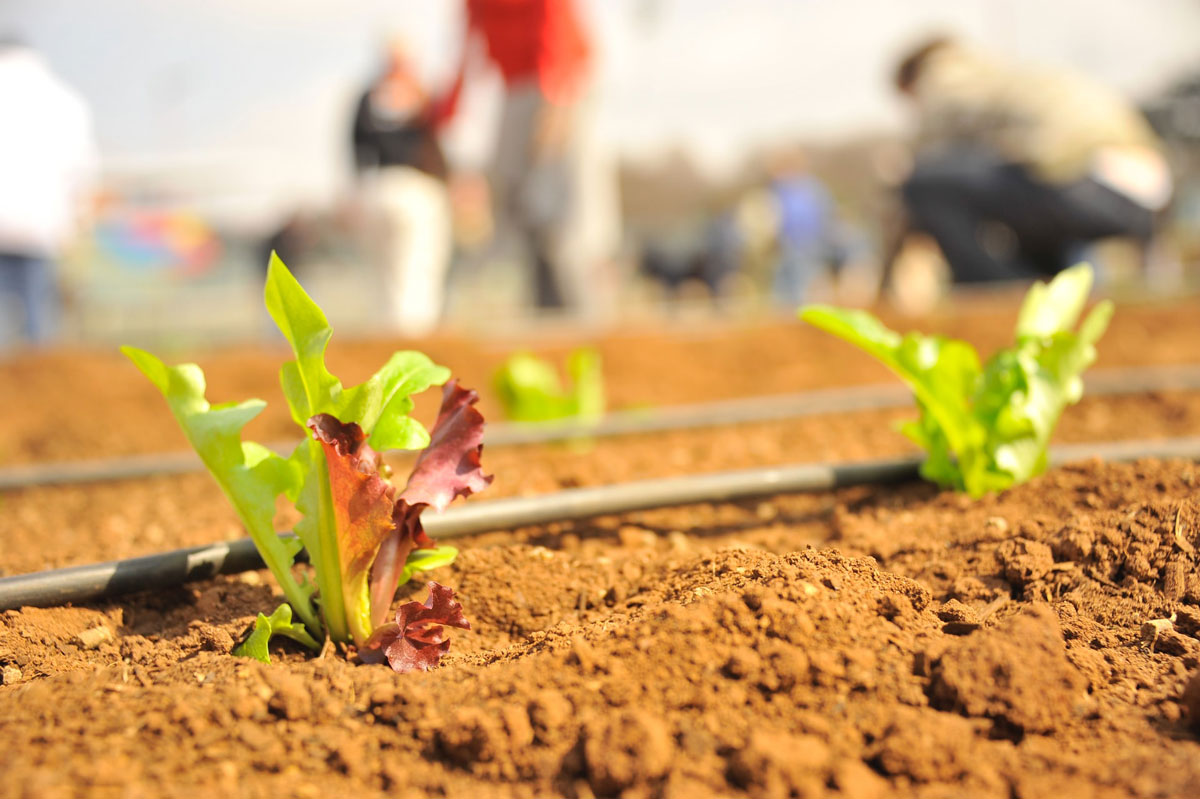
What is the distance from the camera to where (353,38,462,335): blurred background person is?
621 cm

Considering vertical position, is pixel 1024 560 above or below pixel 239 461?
below

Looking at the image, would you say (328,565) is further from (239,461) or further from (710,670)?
(710,670)

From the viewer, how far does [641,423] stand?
2.94 m

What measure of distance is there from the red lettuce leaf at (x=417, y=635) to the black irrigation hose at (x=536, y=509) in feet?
1.03

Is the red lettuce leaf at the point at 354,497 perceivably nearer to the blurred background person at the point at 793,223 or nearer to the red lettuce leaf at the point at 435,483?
the red lettuce leaf at the point at 435,483

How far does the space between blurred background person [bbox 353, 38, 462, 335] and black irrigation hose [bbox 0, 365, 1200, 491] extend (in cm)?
312

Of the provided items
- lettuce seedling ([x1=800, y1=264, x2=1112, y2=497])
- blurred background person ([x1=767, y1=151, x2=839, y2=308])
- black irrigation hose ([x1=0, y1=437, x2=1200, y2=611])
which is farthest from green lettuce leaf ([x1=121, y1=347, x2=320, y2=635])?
blurred background person ([x1=767, y1=151, x2=839, y2=308])

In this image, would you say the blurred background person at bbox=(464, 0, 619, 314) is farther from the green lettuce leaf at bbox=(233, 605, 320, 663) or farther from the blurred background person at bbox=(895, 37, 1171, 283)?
Result: the green lettuce leaf at bbox=(233, 605, 320, 663)

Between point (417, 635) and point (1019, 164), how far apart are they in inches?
242

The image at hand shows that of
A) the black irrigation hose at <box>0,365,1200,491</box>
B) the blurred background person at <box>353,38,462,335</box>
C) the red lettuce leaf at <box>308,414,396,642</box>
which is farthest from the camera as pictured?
the blurred background person at <box>353,38,462,335</box>

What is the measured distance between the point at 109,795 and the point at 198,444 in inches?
18.8

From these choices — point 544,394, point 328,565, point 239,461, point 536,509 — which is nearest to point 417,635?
point 328,565

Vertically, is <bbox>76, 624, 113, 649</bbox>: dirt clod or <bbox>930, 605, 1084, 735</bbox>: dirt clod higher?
<bbox>930, 605, 1084, 735</bbox>: dirt clod

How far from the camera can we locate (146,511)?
2295mm
